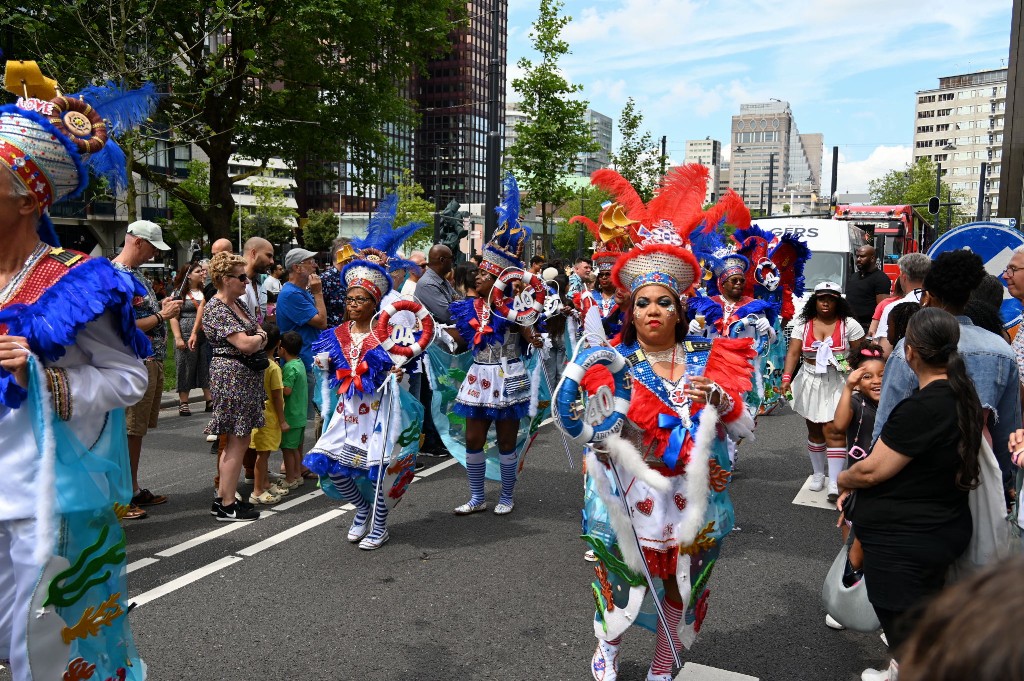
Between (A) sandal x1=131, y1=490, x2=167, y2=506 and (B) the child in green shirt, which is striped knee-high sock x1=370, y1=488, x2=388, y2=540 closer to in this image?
(B) the child in green shirt

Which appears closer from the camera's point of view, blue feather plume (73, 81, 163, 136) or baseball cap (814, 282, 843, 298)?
blue feather plume (73, 81, 163, 136)

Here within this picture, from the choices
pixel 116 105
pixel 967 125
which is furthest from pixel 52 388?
pixel 967 125

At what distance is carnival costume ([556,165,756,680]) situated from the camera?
331 cm

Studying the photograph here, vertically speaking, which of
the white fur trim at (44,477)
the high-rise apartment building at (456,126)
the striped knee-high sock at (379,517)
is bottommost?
the striped knee-high sock at (379,517)

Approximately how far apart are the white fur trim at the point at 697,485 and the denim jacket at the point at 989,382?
87 cm

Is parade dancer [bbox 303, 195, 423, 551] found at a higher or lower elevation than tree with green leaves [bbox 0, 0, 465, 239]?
lower

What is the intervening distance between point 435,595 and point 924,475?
285cm

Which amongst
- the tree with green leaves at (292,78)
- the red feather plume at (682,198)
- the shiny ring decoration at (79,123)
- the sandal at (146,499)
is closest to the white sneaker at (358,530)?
the sandal at (146,499)

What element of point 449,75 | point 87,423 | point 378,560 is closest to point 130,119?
point 87,423

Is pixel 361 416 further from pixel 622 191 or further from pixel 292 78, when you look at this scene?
pixel 292 78

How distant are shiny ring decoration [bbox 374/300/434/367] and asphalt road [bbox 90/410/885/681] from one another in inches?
54.1

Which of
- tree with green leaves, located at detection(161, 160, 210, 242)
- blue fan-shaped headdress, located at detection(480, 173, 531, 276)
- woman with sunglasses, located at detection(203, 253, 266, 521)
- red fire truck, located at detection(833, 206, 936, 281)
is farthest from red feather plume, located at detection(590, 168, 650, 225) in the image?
tree with green leaves, located at detection(161, 160, 210, 242)

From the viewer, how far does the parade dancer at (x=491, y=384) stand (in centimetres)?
640

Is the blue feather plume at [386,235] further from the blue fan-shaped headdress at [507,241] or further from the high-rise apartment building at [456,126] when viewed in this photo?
the high-rise apartment building at [456,126]
